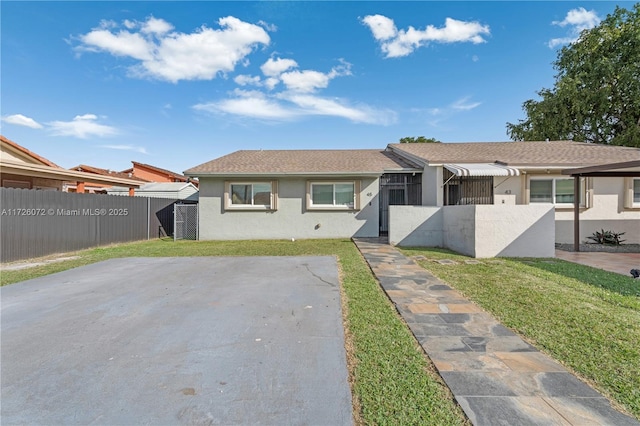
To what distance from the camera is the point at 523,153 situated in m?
13.5

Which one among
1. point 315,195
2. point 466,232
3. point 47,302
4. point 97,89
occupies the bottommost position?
point 47,302

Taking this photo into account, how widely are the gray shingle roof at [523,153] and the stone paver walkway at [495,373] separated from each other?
31.8 feet

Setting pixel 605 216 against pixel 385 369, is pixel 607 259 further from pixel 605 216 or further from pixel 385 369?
pixel 385 369

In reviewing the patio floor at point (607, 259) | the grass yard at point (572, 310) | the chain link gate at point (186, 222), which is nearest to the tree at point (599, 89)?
the patio floor at point (607, 259)

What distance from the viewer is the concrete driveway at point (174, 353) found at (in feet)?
7.82

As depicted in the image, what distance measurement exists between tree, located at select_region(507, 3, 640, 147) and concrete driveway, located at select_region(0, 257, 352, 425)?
27.9 metres

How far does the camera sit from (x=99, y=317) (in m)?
4.45

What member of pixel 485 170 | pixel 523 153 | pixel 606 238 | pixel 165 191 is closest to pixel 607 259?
pixel 606 238

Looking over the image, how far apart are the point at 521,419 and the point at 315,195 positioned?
12327 millimetres

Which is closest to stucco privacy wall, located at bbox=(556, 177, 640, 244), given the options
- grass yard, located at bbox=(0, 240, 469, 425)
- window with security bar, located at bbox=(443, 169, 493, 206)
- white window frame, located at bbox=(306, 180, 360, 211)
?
window with security bar, located at bbox=(443, 169, 493, 206)

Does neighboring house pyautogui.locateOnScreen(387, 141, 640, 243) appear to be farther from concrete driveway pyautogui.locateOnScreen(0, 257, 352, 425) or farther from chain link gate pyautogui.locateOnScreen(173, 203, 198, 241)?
chain link gate pyautogui.locateOnScreen(173, 203, 198, 241)

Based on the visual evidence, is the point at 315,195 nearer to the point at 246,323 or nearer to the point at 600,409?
the point at 246,323

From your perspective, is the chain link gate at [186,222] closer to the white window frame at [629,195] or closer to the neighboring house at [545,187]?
the neighboring house at [545,187]

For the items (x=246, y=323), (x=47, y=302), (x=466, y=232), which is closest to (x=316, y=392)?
(x=246, y=323)
